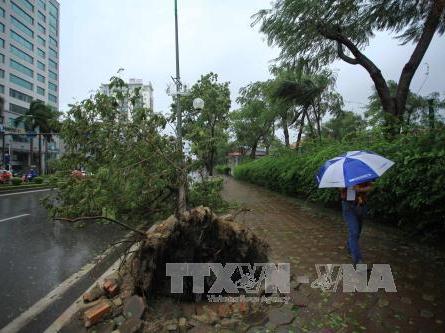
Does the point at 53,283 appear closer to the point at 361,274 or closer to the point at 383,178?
the point at 361,274

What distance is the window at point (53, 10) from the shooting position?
65938 millimetres

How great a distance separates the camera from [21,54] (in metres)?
55.6

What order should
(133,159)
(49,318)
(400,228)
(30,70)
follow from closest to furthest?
(49,318), (133,159), (400,228), (30,70)

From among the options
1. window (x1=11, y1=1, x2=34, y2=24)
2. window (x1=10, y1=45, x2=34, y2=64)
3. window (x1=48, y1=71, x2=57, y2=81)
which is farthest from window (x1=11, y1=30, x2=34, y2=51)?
window (x1=48, y1=71, x2=57, y2=81)

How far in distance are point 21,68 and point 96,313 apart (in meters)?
65.2

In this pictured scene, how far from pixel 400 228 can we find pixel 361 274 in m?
2.37

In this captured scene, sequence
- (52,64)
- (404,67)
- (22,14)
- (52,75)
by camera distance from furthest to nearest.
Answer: (52,75), (52,64), (22,14), (404,67)

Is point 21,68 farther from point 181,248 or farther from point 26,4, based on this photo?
point 181,248

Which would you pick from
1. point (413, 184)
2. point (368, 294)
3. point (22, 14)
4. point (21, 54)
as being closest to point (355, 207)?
point (368, 294)

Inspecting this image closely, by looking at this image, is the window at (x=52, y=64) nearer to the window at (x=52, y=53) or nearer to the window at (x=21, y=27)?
the window at (x=52, y=53)

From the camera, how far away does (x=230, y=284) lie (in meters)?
3.83

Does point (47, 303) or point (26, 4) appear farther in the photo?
point (26, 4)

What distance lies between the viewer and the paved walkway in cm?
308

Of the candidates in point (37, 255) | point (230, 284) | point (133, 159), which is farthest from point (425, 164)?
point (37, 255)
